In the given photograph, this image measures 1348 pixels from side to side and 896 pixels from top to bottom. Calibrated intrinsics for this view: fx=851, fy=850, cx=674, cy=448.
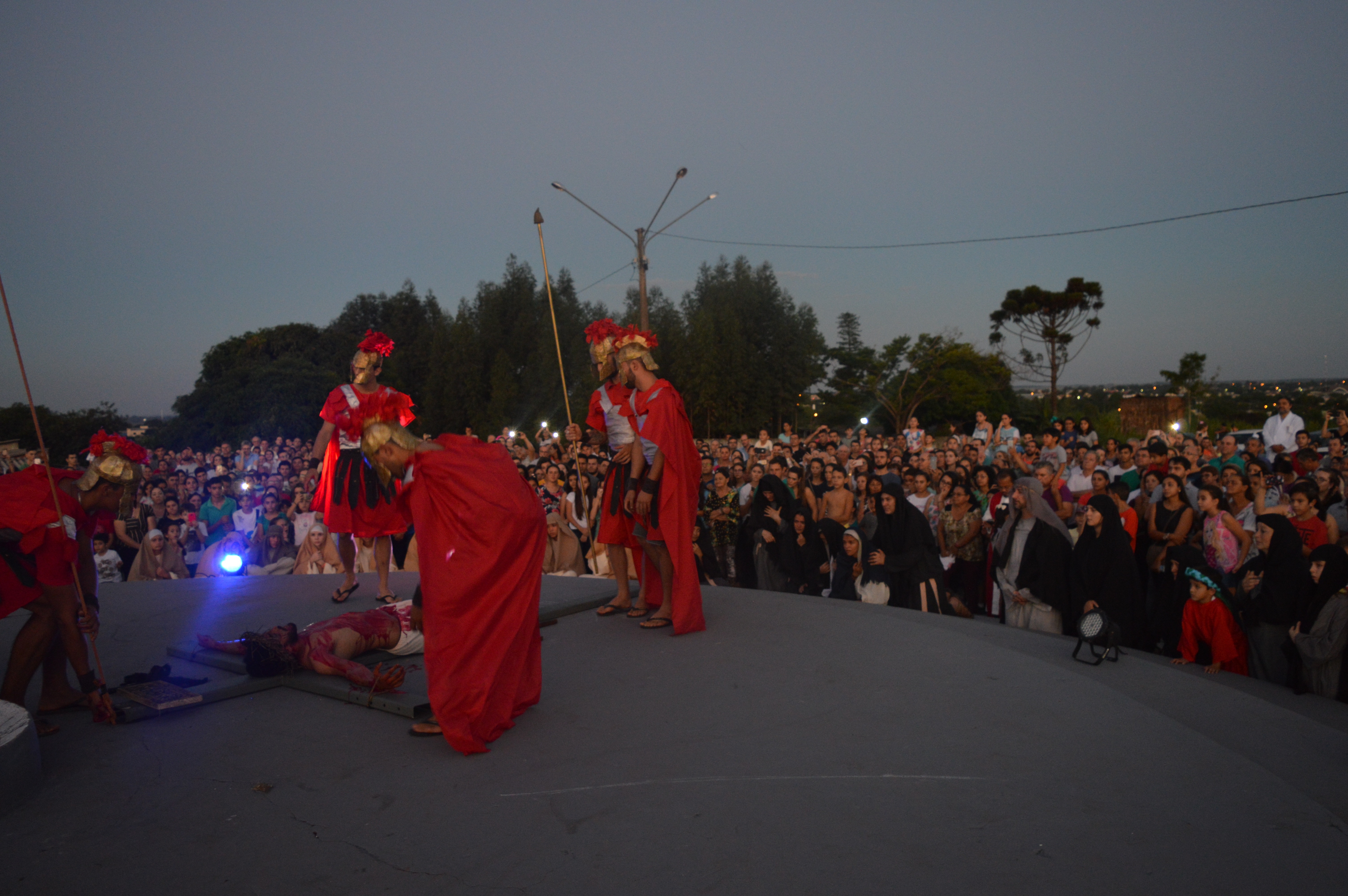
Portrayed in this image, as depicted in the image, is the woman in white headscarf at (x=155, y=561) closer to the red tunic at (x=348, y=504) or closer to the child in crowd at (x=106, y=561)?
the child in crowd at (x=106, y=561)

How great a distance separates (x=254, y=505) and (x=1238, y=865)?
33.3 ft

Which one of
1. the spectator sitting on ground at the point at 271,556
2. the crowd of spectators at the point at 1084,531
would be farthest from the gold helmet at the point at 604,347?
the spectator sitting on ground at the point at 271,556

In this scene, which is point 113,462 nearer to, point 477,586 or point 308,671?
point 308,671

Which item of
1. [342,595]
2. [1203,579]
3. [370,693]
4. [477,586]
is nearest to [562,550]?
[342,595]

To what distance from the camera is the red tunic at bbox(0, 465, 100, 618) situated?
12.7 ft

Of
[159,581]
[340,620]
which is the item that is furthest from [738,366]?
[340,620]

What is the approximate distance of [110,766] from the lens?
11.5 feet

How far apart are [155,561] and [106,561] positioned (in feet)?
1.53

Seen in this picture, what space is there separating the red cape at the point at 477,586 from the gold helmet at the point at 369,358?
2.41 meters

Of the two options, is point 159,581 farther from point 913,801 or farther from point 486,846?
point 913,801

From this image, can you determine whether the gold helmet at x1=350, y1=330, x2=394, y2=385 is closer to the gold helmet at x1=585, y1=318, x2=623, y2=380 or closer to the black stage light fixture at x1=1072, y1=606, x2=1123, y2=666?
the gold helmet at x1=585, y1=318, x2=623, y2=380

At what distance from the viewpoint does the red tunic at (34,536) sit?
3.87 metres

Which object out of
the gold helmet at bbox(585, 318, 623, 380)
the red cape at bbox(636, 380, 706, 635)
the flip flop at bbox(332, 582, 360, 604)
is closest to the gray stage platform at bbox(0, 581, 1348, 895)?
the red cape at bbox(636, 380, 706, 635)

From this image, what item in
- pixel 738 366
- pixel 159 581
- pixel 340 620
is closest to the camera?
pixel 340 620
